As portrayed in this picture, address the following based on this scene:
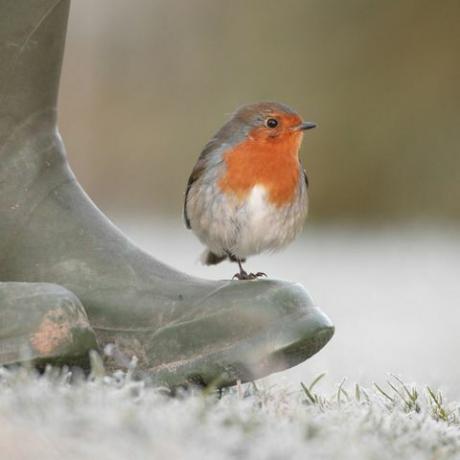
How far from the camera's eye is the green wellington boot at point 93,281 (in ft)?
9.00

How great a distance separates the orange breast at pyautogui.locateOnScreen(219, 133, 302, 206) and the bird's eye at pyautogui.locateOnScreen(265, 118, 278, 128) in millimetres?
75

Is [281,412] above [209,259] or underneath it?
above

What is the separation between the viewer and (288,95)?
33.7 feet

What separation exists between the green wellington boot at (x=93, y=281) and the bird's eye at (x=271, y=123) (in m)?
1.09

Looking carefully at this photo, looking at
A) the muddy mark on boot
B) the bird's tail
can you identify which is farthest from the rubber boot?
the bird's tail

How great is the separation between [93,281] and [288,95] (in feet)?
24.1

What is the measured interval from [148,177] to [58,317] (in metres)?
7.53

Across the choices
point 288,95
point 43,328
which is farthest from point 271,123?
point 288,95

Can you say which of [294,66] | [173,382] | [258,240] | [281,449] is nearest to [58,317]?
[173,382]

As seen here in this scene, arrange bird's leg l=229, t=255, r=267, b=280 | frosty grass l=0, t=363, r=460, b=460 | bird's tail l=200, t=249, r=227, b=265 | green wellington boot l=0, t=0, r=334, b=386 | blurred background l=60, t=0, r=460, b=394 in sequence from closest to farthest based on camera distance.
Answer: frosty grass l=0, t=363, r=460, b=460, green wellington boot l=0, t=0, r=334, b=386, bird's leg l=229, t=255, r=267, b=280, bird's tail l=200, t=249, r=227, b=265, blurred background l=60, t=0, r=460, b=394

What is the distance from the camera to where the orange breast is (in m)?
3.99

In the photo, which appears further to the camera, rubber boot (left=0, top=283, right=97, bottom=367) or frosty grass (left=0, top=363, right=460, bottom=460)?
rubber boot (left=0, top=283, right=97, bottom=367)

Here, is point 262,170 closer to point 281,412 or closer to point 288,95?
point 281,412

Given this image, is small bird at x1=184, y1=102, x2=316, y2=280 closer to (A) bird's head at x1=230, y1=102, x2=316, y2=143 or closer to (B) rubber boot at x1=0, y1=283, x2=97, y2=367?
(A) bird's head at x1=230, y1=102, x2=316, y2=143
